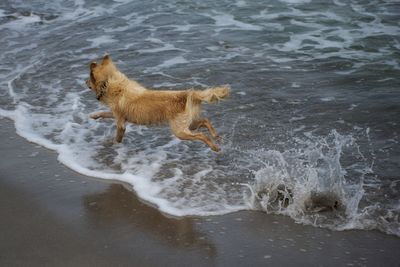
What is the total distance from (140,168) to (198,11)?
7.37 metres

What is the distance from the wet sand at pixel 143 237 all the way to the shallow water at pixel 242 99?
207mm

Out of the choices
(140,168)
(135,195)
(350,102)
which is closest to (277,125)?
(350,102)

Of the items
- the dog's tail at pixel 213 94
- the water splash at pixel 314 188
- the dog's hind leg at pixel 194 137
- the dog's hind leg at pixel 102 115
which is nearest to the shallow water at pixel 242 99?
the water splash at pixel 314 188

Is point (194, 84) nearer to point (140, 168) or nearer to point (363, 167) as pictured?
point (140, 168)

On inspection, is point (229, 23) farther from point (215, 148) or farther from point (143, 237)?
point (143, 237)

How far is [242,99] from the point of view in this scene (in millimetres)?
7547

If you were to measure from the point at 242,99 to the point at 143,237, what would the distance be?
3.59 m

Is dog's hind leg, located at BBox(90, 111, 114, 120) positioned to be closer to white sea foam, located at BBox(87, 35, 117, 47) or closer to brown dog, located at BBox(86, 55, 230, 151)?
brown dog, located at BBox(86, 55, 230, 151)

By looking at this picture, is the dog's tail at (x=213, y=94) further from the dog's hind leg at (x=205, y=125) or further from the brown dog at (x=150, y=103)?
the dog's hind leg at (x=205, y=125)

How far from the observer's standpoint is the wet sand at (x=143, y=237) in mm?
4023

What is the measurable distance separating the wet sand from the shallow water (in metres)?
0.21

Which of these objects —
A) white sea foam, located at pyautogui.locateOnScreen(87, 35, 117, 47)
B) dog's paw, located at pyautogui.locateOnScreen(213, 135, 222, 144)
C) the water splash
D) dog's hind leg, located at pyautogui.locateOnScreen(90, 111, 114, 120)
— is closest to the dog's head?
dog's hind leg, located at pyautogui.locateOnScreen(90, 111, 114, 120)

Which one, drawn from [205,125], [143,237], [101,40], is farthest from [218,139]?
[101,40]

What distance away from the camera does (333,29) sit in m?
10.7
